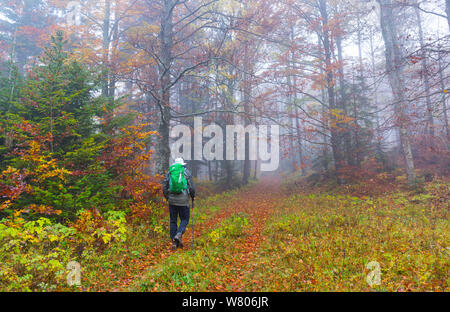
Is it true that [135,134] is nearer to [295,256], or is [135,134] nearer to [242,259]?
[242,259]

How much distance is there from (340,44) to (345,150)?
13.9 m

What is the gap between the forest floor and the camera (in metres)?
3.81

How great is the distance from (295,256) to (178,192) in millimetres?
3198

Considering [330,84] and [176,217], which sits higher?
[330,84]

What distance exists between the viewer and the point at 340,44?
21.4 meters

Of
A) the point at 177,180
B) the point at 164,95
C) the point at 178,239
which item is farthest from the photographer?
the point at 164,95

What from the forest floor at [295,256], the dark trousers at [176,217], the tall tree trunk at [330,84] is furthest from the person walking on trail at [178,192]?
the tall tree trunk at [330,84]

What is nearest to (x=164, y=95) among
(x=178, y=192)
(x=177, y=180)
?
(x=177, y=180)

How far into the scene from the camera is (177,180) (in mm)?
5887

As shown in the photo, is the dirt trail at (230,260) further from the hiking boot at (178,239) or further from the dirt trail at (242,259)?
the hiking boot at (178,239)

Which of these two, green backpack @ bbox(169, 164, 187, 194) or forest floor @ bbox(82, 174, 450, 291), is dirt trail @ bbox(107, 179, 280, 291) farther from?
green backpack @ bbox(169, 164, 187, 194)

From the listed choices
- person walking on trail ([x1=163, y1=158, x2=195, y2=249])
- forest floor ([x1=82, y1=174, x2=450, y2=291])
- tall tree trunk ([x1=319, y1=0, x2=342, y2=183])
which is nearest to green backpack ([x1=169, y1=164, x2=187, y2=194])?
person walking on trail ([x1=163, y1=158, x2=195, y2=249])
